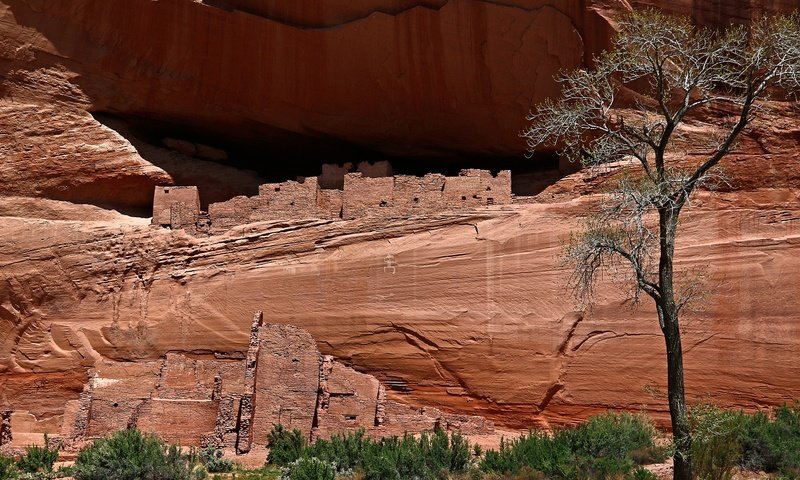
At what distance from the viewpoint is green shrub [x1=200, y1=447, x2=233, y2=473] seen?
1548 centimetres

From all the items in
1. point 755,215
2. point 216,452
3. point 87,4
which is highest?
point 87,4

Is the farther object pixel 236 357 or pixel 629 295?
pixel 236 357

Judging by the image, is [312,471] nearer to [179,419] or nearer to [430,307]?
[179,419]

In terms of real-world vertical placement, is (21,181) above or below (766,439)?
above

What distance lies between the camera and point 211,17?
19609mm

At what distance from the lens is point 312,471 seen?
13.4 metres

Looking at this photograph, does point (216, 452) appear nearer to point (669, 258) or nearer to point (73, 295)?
point (73, 295)

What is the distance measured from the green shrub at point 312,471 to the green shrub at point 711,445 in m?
4.02

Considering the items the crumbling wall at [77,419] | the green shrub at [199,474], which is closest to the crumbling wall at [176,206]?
the crumbling wall at [77,419]

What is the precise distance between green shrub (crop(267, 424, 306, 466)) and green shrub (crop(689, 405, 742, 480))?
17.8ft

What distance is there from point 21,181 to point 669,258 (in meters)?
12.4

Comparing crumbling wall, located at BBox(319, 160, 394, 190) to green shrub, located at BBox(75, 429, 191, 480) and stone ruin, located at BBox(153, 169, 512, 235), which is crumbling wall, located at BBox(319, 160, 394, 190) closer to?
stone ruin, located at BBox(153, 169, 512, 235)

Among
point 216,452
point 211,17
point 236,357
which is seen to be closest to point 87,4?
point 211,17

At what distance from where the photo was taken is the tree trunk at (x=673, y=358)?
12.1 meters
